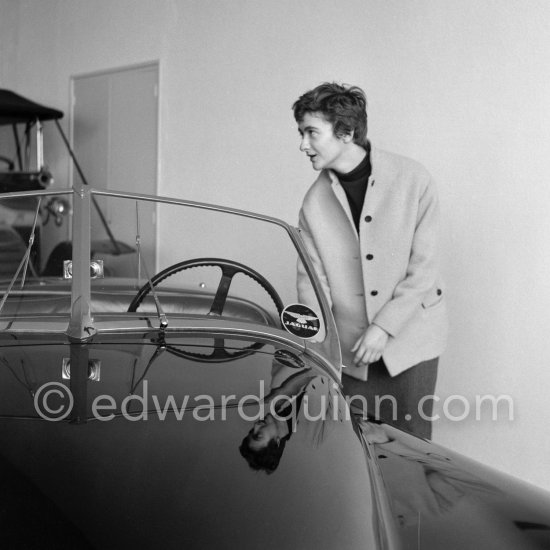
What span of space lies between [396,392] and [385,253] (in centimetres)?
50

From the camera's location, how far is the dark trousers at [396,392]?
8.47ft

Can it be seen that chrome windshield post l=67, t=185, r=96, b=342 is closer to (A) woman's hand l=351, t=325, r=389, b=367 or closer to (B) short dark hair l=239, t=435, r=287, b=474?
(B) short dark hair l=239, t=435, r=287, b=474

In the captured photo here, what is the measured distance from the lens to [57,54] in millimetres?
6234

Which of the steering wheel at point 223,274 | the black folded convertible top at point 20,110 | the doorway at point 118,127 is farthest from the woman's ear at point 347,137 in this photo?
the black folded convertible top at point 20,110

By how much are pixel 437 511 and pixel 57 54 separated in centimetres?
581

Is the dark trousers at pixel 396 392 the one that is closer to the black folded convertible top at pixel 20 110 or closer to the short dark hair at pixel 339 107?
the short dark hair at pixel 339 107

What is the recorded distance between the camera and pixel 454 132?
12.0ft

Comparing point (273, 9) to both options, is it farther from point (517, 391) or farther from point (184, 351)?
point (184, 351)

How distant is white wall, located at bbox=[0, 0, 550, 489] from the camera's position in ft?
11.2

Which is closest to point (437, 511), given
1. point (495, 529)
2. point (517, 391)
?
point (495, 529)

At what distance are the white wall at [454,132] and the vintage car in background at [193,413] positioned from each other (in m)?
1.77

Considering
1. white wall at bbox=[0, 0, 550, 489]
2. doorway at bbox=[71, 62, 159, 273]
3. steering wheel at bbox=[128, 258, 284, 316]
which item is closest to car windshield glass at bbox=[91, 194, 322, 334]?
steering wheel at bbox=[128, 258, 284, 316]

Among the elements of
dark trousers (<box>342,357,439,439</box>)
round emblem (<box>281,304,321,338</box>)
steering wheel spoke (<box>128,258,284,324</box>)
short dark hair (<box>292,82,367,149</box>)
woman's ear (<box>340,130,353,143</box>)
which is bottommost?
dark trousers (<box>342,357,439,439</box>)

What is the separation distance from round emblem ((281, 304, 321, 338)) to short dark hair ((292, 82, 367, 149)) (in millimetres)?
810
